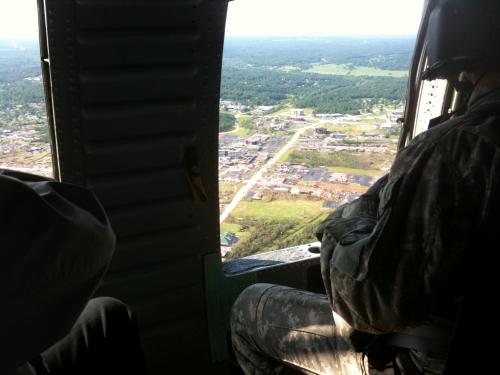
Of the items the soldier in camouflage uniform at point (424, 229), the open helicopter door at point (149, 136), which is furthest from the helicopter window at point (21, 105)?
the soldier in camouflage uniform at point (424, 229)

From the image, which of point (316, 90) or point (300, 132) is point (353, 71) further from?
point (300, 132)

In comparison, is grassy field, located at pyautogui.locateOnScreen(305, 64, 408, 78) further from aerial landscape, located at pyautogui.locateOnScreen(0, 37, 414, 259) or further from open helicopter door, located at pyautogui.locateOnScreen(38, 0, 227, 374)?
open helicopter door, located at pyautogui.locateOnScreen(38, 0, 227, 374)

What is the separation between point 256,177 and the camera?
3.18 metres

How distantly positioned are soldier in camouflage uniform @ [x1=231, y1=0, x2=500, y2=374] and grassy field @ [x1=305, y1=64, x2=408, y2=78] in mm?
1528

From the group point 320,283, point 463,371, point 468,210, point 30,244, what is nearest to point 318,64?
point 320,283

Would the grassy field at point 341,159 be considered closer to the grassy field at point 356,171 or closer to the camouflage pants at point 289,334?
the grassy field at point 356,171

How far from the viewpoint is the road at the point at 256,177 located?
3.08m

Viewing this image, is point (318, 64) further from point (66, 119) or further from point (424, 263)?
point (424, 263)

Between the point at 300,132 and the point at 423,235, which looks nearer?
the point at 423,235

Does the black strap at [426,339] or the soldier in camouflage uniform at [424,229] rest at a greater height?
the soldier in camouflage uniform at [424,229]

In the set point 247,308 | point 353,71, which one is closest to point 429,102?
point 353,71

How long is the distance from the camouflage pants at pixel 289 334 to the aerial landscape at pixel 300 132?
0.69 m

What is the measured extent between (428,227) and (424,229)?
0.01 m

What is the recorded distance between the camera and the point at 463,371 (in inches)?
62.2
